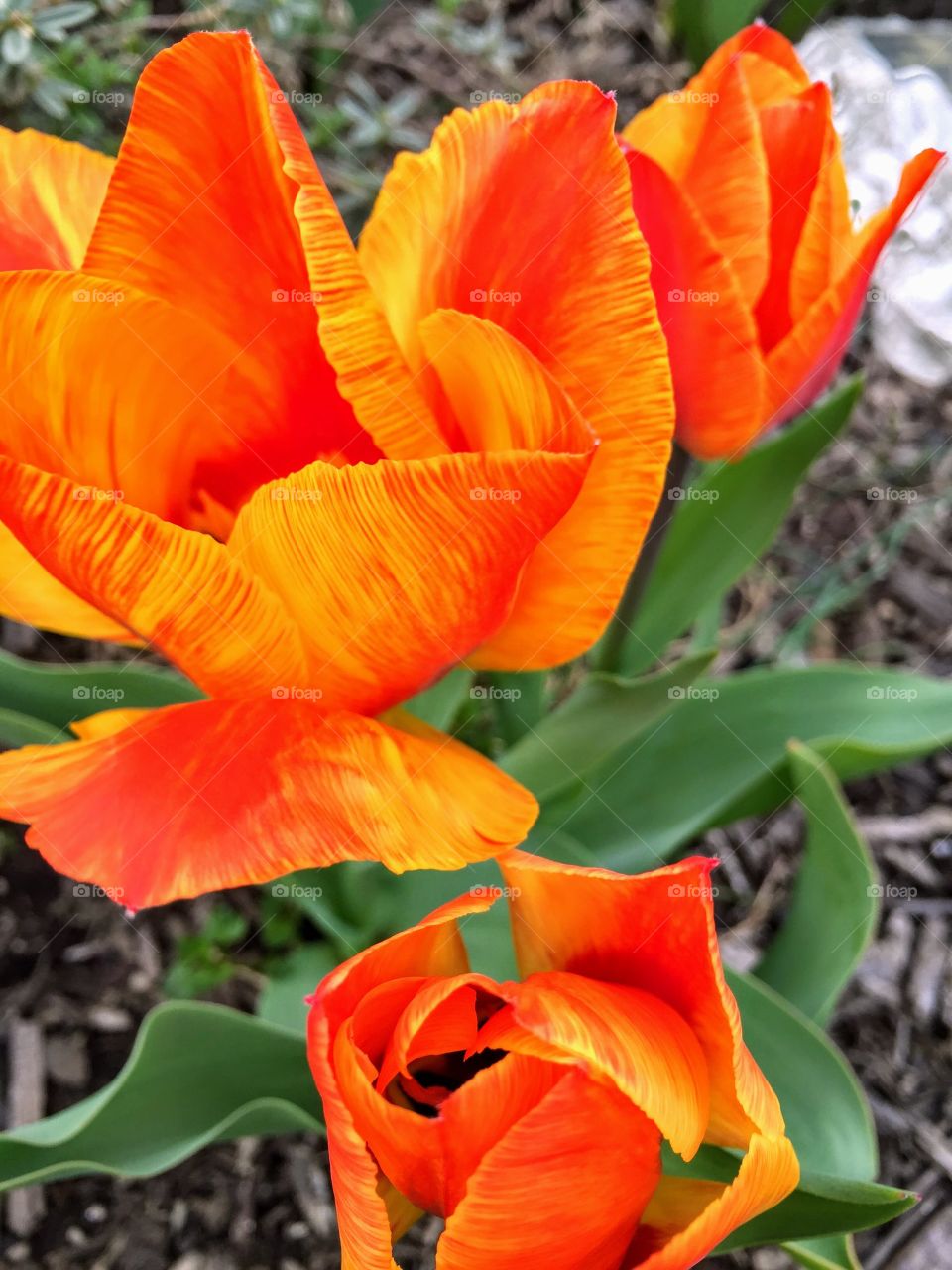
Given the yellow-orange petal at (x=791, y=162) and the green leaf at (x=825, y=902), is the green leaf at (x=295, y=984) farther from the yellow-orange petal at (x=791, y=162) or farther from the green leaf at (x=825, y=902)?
the yellow-orange petal at (x=791, y=162)

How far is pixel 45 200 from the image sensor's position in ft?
2.23

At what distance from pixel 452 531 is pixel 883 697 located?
0.64m

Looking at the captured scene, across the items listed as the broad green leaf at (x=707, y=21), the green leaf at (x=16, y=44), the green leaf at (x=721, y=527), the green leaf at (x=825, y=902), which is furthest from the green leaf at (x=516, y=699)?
the broad green leaf at (x=707, y=21)

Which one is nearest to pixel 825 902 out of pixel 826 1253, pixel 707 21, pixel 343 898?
pixel 826 1253

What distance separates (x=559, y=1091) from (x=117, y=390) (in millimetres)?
412

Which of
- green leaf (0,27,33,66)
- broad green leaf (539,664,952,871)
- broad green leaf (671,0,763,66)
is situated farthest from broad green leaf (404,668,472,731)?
broad green leaf (671,0,763,66)

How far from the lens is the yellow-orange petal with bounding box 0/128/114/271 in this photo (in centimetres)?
66

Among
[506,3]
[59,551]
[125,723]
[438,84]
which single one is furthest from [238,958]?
[506,3]

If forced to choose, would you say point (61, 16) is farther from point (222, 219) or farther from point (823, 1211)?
point (823, 1211)

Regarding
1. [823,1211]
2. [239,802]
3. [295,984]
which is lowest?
[295,984]

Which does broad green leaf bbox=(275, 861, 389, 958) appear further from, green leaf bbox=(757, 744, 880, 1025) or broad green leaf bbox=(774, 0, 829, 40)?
broad green leaf bbox=(774, 0, 829, 40)

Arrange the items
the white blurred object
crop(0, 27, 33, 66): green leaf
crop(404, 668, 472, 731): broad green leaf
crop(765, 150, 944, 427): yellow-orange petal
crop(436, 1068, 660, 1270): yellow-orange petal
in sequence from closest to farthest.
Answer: crop(436, 1068, 660, 1270): yellow-orange petal < crop(765, 150, 944, 427): yellow-orange petal < crop(404, 668, 472, 731): broad green leaf < crop(0, 27, 33, 66): green leaf < the white blurred object

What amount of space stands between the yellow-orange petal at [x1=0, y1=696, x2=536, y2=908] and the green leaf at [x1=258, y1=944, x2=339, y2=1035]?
0.41 m

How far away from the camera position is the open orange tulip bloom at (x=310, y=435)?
1.81 feet
